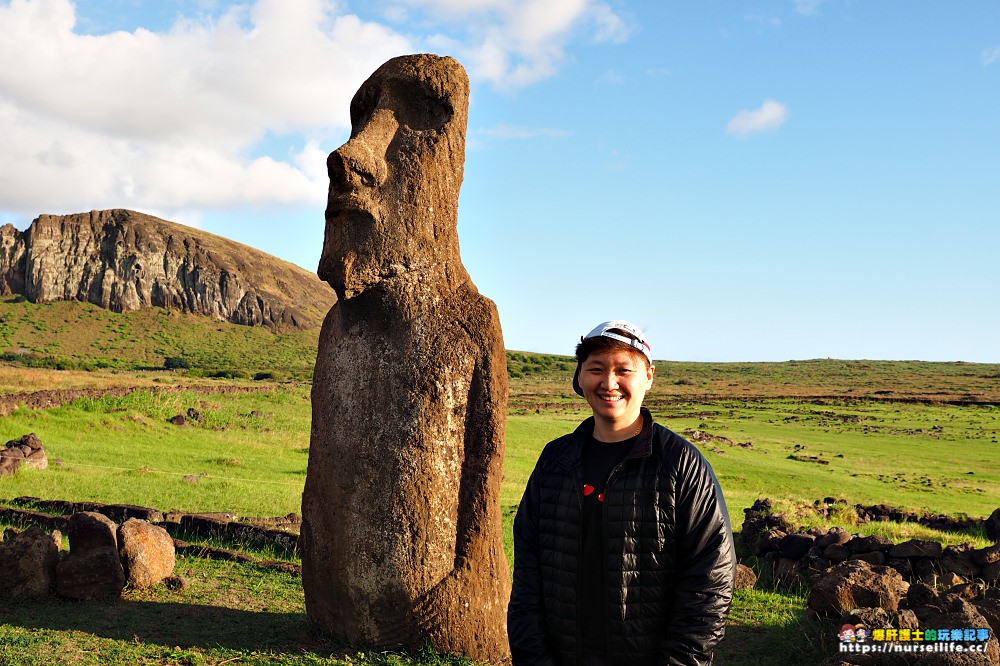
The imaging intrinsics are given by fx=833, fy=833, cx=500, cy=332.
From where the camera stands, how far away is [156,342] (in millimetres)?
117875

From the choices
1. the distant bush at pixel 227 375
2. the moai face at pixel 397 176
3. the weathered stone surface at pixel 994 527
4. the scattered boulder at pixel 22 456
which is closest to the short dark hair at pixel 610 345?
the moai face at pixel 397 176

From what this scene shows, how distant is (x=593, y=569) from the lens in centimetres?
393

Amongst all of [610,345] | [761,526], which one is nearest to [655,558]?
[610,345]

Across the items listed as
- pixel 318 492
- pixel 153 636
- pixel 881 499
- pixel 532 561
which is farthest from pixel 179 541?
pixel 881 499

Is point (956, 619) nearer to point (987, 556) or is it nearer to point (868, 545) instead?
point (868, 545)

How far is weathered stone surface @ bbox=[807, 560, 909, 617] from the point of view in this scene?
8.77 metres

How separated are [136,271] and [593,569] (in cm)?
13869

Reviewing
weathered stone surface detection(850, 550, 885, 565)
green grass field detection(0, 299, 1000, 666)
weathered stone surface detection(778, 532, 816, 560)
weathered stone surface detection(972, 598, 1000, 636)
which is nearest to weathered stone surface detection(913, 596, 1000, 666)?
weathered stone surface detection(972, 598, 1000, 636)

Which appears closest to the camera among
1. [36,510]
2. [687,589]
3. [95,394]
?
[687,589]

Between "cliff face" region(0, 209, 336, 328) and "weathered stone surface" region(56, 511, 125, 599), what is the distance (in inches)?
5082

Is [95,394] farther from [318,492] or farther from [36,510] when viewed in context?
[318,492]

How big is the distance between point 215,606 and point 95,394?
78.9 ft

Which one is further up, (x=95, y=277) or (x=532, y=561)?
(x=95, y=277)

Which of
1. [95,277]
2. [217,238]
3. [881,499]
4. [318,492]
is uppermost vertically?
[217,238]
